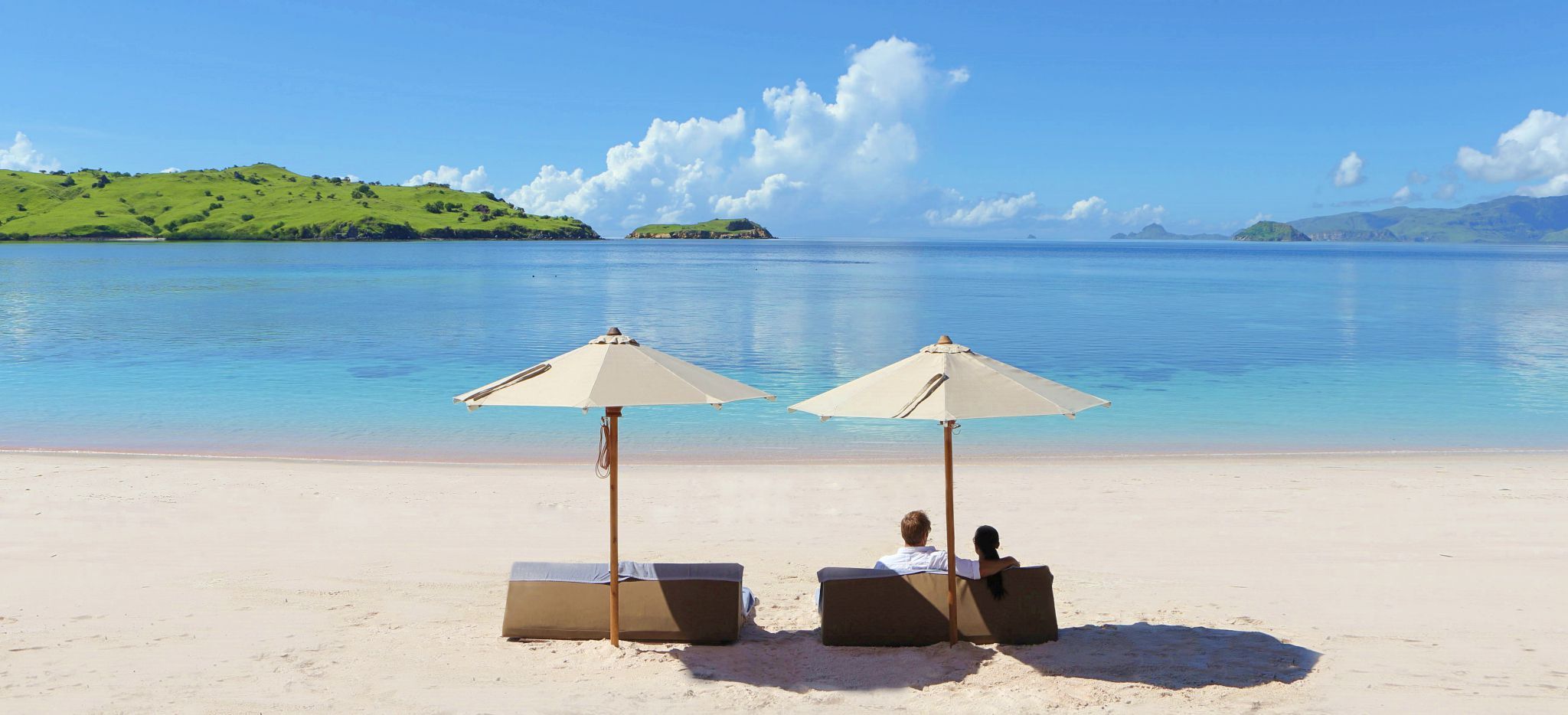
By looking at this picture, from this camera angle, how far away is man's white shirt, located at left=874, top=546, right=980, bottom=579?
8.19 meters

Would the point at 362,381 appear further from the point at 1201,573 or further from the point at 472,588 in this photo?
the point at 1201,573

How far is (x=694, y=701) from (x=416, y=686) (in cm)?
194

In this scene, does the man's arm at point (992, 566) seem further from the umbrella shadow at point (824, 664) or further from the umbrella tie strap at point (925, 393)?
the umbrella tie strap at point (925, 393)

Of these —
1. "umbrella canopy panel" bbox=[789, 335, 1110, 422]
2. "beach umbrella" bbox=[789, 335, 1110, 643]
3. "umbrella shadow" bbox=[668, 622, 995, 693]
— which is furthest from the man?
"umbrella canopy panel" bbox=[789, 335, 1110, 422]

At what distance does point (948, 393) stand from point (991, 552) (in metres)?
1.48

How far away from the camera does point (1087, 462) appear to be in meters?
16.7

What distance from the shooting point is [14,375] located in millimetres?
27234

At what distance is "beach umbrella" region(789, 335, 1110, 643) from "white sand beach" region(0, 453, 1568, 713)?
192cm

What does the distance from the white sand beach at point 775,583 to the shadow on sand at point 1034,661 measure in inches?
1.1

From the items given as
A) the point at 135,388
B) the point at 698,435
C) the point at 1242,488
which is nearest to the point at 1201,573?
the point at 1242,488

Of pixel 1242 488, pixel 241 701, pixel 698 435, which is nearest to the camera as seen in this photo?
pixel 241 701

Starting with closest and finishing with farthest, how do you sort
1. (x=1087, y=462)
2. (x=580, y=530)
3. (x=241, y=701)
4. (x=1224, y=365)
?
(x=241, y=701)
(x=580, y=530)
(x=1087, y=462)
(x=1224, y=365)

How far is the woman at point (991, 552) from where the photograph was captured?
7.82 meters

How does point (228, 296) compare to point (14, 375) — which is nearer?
point (14, 375)
